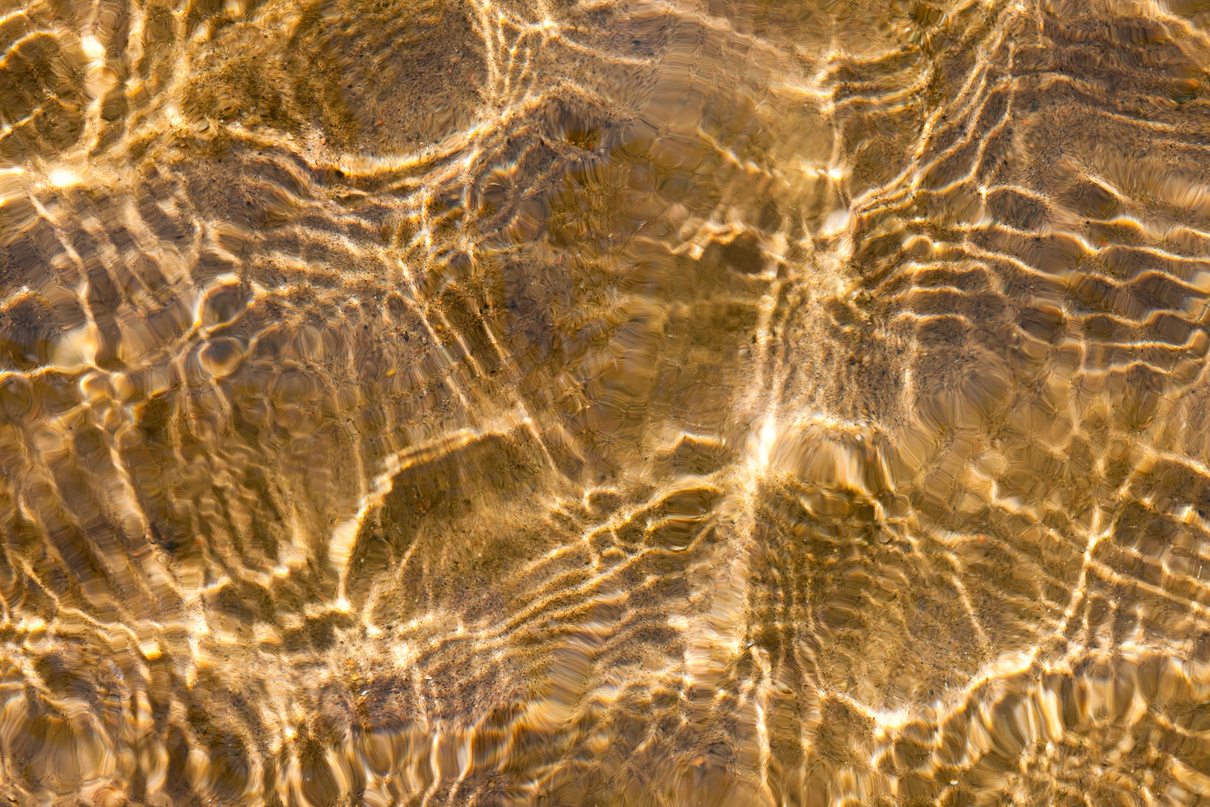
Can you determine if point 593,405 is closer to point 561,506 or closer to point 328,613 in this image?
point 561,506

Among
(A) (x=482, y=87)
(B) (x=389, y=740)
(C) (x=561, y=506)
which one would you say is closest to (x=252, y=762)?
(B) (x=389, y=740)

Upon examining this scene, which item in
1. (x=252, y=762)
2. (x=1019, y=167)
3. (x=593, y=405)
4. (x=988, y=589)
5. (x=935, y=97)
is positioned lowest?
(x=252, y=762)

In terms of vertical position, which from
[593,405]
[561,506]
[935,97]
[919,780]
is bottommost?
[919,780]

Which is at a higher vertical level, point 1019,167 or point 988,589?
point 1019,167

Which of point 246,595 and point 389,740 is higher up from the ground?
point 246,595

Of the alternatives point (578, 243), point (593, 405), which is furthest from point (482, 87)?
point (593, 405)

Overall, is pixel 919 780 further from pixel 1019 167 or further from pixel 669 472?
pixel 1019 167
